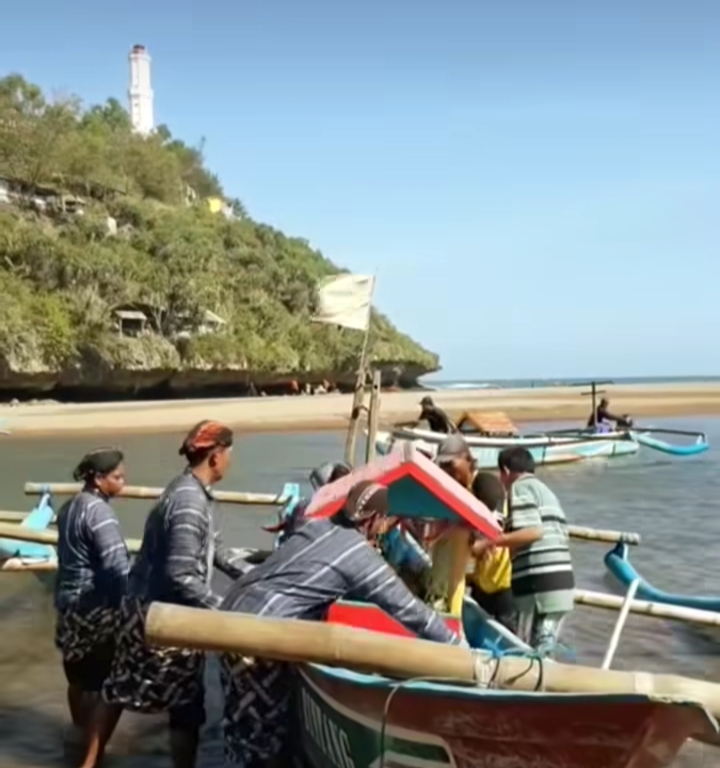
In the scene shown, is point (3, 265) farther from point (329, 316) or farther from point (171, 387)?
point (329, 316)

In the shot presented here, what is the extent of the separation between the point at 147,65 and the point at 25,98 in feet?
146

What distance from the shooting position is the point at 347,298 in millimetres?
10719

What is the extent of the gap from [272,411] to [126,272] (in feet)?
43.1

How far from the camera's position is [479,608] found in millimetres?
6461

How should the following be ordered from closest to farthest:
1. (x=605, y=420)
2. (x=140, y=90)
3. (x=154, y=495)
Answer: (x=154, y=495)
(x=605, y=420)
(x=140, y=90)

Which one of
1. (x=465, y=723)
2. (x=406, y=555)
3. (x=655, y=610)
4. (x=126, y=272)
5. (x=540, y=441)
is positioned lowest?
(x=540, y=441)

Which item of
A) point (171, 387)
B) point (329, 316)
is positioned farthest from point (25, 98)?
point (329, 316)

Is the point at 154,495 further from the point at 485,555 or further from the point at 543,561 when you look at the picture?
the point at 543,561

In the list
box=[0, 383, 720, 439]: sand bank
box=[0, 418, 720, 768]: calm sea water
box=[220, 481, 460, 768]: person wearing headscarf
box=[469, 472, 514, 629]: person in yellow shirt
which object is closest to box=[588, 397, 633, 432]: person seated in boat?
box=[0, 418, 720, 768]: calm sea water

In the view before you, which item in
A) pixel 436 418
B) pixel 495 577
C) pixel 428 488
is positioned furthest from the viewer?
pixel 436 418

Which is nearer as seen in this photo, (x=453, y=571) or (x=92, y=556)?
→ (x=92, y=556)

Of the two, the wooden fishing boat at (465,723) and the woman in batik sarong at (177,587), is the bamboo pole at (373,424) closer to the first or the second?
the wooden fishing boat at (465,723)

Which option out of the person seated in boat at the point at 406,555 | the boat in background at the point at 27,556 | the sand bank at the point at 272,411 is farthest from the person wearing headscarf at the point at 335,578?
the sand bank at the point at 272,411

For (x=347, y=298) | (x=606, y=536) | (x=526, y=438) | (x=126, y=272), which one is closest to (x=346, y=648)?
(x=606, y=536)
